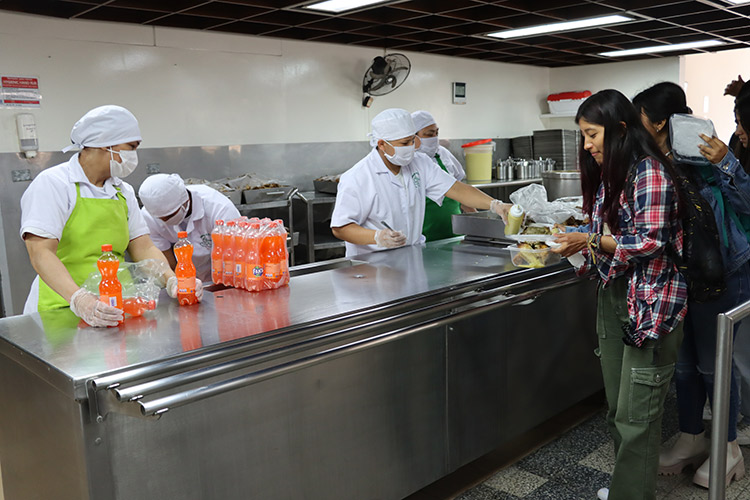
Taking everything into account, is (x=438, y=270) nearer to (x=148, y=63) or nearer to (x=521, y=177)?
(x=148, y=63)

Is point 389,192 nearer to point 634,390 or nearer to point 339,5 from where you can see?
point 634,390

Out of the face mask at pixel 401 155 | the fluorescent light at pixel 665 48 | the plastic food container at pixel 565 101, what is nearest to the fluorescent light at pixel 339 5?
the face mask at pixel 401 155

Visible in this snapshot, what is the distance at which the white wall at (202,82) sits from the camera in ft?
14.6

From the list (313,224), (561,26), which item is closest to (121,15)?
(313,224)

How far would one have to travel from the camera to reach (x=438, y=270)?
8.96 feet

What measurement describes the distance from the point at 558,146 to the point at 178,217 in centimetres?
599

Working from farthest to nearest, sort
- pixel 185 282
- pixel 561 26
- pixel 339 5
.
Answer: pixel 561 26 → pixel 339 5 → pixel 185 282

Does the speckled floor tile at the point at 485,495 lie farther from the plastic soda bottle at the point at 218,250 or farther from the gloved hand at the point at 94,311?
the gloved hand at the point at 94,311

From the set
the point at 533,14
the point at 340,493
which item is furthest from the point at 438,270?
the point at 533,14

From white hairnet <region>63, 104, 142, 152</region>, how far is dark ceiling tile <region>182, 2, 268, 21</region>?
228cm

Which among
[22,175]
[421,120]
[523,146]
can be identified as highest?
[421,120]

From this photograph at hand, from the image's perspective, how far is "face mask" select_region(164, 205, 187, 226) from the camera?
9.92 feet

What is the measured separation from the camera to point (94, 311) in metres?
1.95

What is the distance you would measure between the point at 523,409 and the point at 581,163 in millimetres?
1169
